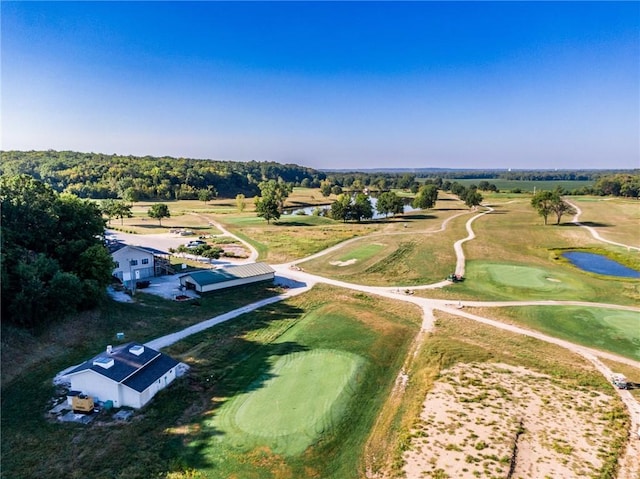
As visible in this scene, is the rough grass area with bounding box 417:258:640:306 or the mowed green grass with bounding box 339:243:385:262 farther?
the mowed green grass with bounding box 339:243:385:262

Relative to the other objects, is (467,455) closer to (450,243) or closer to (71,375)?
(71,375)

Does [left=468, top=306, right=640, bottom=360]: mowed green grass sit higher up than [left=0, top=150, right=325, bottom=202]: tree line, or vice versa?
[left=0, top=150, right=325, bottom=202]: tree line

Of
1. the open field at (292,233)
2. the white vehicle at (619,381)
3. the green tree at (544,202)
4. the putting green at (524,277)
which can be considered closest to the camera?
the white vehicle at (619,381)

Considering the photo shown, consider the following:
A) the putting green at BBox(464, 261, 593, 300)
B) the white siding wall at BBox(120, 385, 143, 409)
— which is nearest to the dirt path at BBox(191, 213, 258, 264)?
the putting green at BBox(464, 261, 593, 300)

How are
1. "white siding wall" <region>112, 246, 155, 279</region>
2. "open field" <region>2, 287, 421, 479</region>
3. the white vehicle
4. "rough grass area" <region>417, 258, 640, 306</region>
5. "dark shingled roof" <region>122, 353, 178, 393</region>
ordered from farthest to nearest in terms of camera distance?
"white siding wall" <region>112, 246, 155, 279</region>, "rough grass area" <region>417, 258, 640, 306</region>, the white vehicle, "dark shingled roof" <region>122, 353, 178, 393</region>, "open field" <region>2, 287, 421, 479</region>

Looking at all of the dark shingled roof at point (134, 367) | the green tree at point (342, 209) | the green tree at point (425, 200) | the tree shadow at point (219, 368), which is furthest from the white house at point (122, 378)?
the green tree at point (425, 200)

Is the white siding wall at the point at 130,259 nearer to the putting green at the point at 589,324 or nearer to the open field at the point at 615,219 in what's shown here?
the putting green at the point at 589,324

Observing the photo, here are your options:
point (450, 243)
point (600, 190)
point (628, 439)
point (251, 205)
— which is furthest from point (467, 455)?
point (600, 190)

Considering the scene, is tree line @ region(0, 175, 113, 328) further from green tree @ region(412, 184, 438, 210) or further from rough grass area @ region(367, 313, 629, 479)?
green tree @ region(412, 184, 438, 210)
